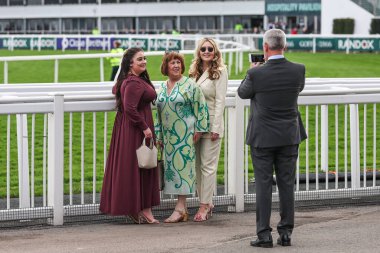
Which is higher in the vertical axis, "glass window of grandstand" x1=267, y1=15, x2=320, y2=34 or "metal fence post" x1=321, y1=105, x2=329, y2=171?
"glass window of grandstand" x1=267, y1=15, x2=320, y2=34

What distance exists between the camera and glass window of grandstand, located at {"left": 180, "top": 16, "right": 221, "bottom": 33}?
264ft

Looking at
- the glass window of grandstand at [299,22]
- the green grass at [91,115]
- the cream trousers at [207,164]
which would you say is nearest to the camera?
the cream trousers at [207,164]

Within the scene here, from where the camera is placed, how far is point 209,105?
8.96m

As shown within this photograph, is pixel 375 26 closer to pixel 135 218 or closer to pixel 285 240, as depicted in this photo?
pixel 135 218

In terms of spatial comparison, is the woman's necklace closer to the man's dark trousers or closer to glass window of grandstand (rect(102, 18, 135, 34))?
the man's dark trousers

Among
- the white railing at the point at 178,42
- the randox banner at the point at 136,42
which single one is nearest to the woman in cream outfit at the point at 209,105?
the white railing at the point at 178,42

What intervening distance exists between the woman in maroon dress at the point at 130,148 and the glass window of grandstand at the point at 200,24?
234 feet

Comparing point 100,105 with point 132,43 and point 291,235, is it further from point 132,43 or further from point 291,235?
point 132,43

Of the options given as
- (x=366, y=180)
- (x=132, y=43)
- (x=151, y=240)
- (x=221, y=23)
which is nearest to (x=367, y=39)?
(x=132, y=43)

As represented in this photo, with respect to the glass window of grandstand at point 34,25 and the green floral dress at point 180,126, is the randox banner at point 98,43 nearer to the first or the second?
the glass window of grandstand at point 34,25

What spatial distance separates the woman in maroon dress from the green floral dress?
147 millimetres

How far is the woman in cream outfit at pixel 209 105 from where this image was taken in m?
8.93

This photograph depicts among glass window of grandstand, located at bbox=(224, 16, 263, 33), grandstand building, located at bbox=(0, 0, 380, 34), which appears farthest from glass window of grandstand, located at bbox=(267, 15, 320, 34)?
glass window of grandstand, located at bbox=(224, 16, 263, 33)

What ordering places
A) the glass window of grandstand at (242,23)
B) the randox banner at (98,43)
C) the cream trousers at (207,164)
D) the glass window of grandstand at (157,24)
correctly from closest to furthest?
1. the cream trousers at (207,164)
2. the randox banner at (98,43)
3. the glass window of grandstand at (242,23)
4. the glass window of grandstand at (157,24)
